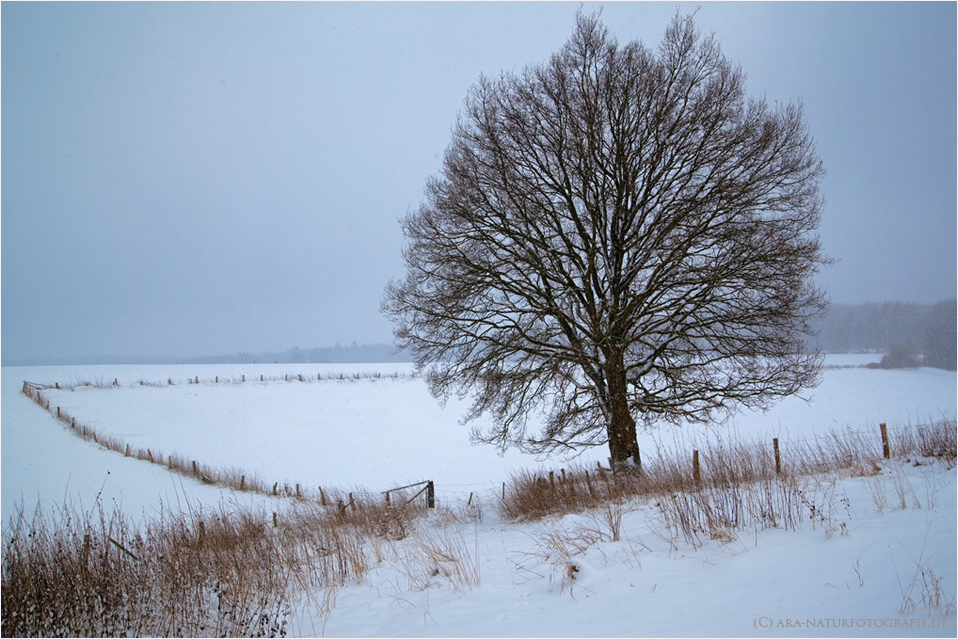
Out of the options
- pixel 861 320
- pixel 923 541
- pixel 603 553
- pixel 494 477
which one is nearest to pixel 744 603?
pixel 603 553

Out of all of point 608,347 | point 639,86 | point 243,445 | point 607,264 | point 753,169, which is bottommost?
point 243,445

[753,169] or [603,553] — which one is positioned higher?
[753,169]

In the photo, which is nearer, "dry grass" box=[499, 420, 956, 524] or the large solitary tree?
"dry grass" box=[499, 420, 956, 524]

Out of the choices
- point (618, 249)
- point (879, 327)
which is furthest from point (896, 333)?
point (618, 249)

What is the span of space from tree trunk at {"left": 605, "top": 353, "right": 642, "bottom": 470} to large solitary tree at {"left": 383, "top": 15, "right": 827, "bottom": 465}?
0.04 m

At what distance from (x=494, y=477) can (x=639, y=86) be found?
18.6 metres

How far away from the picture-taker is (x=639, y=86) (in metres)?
9.23

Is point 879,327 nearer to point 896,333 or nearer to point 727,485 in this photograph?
point 896,333

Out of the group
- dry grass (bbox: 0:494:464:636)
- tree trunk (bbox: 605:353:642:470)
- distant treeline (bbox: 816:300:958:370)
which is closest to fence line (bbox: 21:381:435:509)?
tree trunk (bbox: 605:353:642:470)

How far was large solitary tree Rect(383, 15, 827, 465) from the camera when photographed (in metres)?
8.91

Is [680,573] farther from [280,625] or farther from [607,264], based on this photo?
[607,264]

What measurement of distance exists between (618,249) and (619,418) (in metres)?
3.43

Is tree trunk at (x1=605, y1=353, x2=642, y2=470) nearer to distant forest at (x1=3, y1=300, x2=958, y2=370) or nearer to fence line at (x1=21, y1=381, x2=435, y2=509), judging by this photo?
fence line at (x1=21, y1=381, x2=435, y2=509)

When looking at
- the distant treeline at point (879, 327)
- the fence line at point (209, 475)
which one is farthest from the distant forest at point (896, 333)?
the fence line at point (209, 475)
